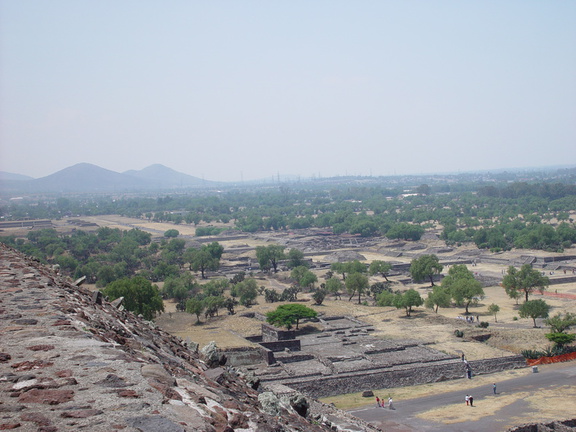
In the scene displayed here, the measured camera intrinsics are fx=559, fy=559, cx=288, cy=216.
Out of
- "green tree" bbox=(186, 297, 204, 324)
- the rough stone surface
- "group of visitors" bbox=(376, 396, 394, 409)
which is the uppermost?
the rough stone surface

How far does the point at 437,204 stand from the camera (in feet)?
447

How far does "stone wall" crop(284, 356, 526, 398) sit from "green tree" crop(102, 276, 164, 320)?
1121cm

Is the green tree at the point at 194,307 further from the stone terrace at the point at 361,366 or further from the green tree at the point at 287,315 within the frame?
the stone terrace at the point at 361,366

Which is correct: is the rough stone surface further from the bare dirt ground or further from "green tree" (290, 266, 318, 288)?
Result: "green tree" (290, 266, 318, 288)

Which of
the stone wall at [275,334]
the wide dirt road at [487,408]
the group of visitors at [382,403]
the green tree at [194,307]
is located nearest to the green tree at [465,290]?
the wide dirt road at [487,408]

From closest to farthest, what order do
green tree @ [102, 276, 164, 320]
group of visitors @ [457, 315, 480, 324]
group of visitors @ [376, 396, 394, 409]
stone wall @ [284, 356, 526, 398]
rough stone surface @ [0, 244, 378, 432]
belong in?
rough stone surface @ [0, 244, 378, 432], group of visitors @ [376, 396, 394, 409], stone wall @ [284, 356, 526, 398], green tree @ [102, 276, 164, 320], group of visitors @ [457, 315, 480, 324]

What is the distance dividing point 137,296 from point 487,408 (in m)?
19.1

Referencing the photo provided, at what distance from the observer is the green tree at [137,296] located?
1208 inches

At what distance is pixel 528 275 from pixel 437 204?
96.9m

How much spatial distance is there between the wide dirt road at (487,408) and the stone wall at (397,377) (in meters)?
0.84

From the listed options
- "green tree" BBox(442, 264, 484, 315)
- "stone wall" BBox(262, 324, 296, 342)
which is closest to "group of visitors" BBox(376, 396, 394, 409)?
"stone wall" BBox(262, 324, 296, 342)

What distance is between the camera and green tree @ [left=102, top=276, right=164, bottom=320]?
30.7 meters

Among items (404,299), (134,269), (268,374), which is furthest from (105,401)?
(134,269)

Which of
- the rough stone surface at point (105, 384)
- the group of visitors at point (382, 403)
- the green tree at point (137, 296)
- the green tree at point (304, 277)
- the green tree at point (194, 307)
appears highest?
the rough stone surface at point (105, 384)
